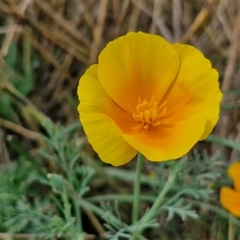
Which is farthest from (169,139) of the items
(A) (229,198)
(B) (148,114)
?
(A) (229,198)

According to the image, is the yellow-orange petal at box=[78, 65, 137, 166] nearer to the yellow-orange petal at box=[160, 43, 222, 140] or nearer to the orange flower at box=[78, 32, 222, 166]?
the orange flower at box=[78, 32, 222, 166]

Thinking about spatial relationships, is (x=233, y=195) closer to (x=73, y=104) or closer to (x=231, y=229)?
(x=231, y=229)

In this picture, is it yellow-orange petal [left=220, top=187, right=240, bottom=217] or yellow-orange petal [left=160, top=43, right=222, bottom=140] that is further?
yellow-orange petal [left=220, top=187, right=240, bottom=217]

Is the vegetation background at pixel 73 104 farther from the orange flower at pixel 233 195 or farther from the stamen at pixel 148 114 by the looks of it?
the stamen at pixel 148 114

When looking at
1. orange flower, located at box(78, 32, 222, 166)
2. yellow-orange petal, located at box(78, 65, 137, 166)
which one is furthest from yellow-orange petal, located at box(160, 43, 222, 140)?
yellow-orange petal, located at box(78, 65, 137, 166)

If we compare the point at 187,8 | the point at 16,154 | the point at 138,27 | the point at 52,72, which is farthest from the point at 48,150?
the point at 187,8

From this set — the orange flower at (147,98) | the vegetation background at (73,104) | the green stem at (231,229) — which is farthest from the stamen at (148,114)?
the green stem at (231,229)
